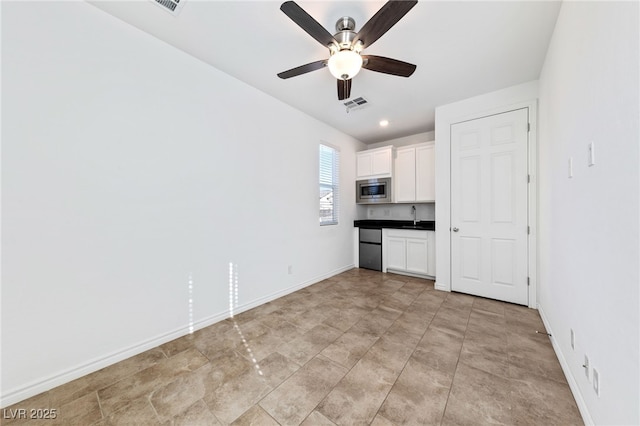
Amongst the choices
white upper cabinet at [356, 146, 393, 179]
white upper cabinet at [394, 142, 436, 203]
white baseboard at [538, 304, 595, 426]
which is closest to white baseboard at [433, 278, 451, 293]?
white baseboard at [538, 304, 595, 426]

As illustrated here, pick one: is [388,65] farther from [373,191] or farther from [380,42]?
[373,191]

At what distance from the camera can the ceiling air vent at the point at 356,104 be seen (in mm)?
3184

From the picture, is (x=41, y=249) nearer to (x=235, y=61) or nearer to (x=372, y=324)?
(x=235, y=61)

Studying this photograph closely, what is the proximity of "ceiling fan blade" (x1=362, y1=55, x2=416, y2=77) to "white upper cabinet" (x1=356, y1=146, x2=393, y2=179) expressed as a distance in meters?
2.40

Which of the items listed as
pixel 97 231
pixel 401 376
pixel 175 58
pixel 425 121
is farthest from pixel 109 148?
pixel 425 121

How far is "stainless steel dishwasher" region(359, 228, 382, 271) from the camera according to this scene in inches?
176

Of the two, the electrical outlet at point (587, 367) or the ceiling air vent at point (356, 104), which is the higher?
the ceiling air vent at point (356, 104)

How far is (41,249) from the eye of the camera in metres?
1.56

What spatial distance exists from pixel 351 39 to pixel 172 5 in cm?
137

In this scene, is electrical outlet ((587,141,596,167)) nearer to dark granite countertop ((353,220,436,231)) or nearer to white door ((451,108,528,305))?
white door ((451,108,528,305))

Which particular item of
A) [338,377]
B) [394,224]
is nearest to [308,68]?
[338,377]

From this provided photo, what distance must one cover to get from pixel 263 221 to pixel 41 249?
1826mm

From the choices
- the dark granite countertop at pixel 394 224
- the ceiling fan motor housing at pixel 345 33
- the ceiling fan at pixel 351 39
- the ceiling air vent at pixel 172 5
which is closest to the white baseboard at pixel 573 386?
the dark granite countertop at pixel 394 224

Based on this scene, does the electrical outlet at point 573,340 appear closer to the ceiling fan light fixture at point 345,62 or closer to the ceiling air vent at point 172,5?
the ceiling fan light fixture at point 345,62
